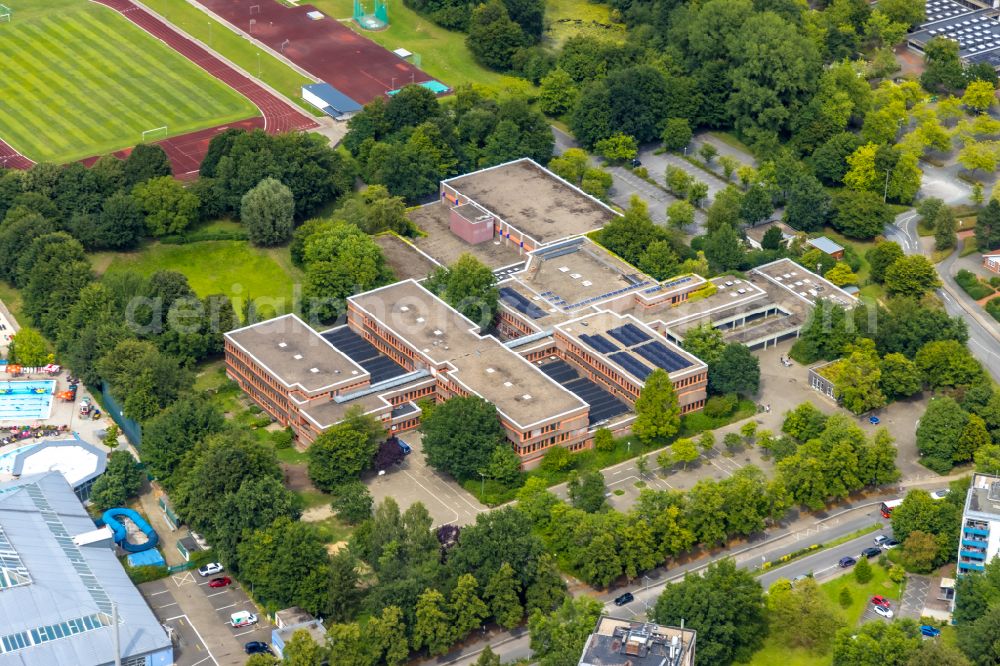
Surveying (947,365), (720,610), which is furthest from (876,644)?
(947,365)

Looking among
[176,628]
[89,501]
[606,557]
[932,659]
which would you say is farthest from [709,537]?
[89,501]

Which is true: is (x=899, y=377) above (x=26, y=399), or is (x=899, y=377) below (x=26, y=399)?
above

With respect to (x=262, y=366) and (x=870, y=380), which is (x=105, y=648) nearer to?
(x=262, y=366)

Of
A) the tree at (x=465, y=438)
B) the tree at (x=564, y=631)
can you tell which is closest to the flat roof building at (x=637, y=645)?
the tree at (x=564, y=631)

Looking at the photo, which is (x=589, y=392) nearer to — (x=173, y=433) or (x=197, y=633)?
(x=173, y=433)

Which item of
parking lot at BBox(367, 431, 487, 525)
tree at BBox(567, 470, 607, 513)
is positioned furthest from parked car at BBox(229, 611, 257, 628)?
tree at BBox(567, 470, 607, 513)

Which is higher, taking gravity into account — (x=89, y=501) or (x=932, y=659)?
(x=932, y=659)

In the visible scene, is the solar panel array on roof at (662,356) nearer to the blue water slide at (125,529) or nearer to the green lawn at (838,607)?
the green lawn at (838,607)
